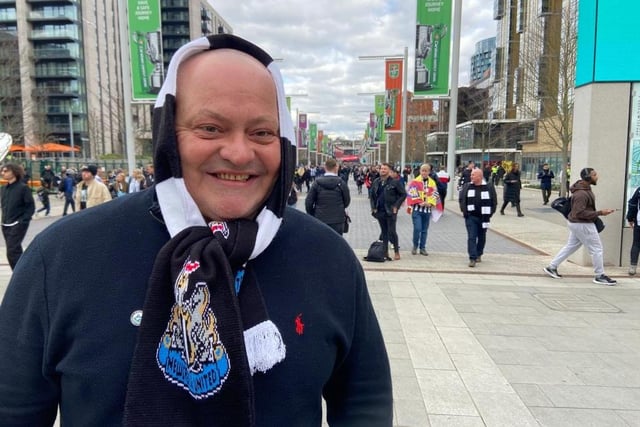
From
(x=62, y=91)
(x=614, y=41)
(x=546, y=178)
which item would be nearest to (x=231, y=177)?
(x=614, y=41)

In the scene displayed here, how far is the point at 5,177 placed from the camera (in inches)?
266

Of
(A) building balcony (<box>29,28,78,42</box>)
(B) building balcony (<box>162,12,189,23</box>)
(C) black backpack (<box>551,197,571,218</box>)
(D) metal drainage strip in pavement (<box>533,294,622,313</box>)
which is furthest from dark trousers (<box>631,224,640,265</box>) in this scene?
(B) building balcony (<box>162,12,189,23</box>)

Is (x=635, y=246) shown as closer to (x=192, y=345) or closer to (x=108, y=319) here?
(x=192, y=345)

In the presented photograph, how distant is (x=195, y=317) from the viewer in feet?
3.75

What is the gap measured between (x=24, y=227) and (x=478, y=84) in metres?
66.3

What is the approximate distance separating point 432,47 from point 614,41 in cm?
867

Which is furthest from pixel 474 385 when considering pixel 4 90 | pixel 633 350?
pixel 4 90

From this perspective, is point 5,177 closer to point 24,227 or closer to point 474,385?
point 24,227

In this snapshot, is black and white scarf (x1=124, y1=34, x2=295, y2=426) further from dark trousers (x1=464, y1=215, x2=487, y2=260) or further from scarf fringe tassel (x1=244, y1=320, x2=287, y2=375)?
dark trousers (x1=464, y1=215, x2=487, y2=260)

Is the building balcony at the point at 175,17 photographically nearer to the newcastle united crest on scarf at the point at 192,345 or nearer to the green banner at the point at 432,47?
the green banner at the point at 432,47

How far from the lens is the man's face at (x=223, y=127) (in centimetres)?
117

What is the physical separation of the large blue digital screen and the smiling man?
8.95 m

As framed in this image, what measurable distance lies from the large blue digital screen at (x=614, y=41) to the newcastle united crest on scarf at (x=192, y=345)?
9209 mm

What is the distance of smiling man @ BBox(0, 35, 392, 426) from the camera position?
110cm
